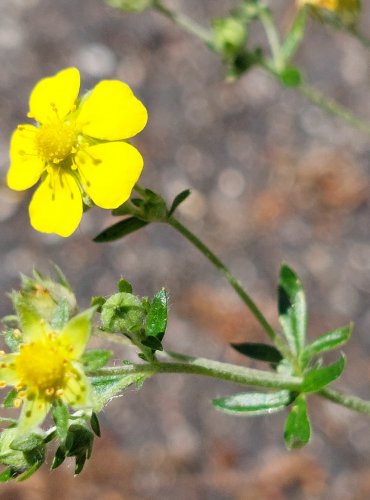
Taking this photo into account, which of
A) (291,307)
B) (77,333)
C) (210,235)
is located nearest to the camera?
(77,333)

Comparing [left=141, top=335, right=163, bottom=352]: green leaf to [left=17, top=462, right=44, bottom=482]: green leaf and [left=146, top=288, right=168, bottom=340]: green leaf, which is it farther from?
[left=17, top=462, right=44, bottom=482]: green leaf

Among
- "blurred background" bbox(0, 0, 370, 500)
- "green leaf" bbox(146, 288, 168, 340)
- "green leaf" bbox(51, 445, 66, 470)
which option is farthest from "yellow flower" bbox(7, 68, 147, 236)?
"blurred background" bbox(0, 0, 370, 500)

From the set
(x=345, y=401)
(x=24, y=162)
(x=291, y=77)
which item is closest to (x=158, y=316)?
(x=24, y=162)

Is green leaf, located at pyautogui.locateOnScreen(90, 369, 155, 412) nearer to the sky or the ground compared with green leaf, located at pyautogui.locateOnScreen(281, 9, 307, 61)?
nearer to the ground

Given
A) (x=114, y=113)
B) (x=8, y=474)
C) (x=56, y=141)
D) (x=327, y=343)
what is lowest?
(x=8, y=474)

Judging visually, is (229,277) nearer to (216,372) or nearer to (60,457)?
(216,372)

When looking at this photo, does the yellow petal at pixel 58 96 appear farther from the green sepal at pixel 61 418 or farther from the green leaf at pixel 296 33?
the green leaf at pixel 296 33

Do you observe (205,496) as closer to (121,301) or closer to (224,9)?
(121,301)
